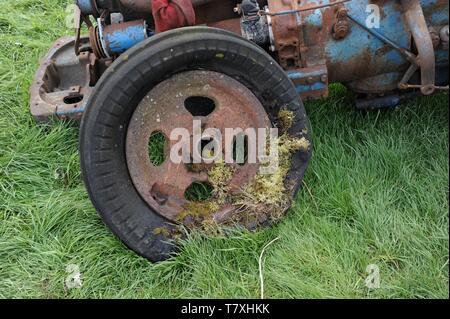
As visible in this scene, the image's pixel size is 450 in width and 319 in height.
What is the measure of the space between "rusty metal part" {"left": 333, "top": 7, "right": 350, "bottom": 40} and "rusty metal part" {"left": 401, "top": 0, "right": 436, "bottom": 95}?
1.01 feet

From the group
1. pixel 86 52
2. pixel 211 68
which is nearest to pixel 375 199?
pixel 211 68

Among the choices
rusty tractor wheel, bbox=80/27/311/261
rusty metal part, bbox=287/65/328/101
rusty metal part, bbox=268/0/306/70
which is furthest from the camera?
rusty metal part, bbox=287/65/328/101

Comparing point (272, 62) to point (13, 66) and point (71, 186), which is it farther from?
point (13, 66)

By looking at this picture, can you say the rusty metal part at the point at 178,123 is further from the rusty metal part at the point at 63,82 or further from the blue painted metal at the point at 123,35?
the rusty metal part at the point at 63,82

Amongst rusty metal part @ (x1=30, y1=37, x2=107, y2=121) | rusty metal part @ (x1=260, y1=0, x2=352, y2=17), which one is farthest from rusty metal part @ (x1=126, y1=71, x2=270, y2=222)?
rusty metal part @ (x1=30, y1=37, x2=107, y2=121)

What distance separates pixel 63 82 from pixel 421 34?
Answer: 2437 mm

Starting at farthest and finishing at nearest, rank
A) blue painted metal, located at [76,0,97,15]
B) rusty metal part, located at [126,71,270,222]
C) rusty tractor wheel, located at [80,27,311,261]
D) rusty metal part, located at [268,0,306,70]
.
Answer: blue painted metal, located at [76,0,97,15]
rusty metal part, located at [268,0,306,70]
rusty metal part, located at [126,71,270,222]
rusty tractor wheel, located at [80,27,311,261]

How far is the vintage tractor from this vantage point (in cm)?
257

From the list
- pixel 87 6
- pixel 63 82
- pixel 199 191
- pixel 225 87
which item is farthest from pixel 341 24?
pixel 63 82

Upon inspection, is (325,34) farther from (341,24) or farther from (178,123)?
(178,123)

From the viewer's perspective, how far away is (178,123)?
2.72 m

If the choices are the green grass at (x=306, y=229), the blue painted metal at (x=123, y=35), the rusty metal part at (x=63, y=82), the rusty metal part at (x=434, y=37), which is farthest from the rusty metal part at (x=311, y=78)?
the rusty metal part at (x=63, y=82)

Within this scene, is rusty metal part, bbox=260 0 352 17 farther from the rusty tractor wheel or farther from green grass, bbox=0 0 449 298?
green grass, bbox=0 0 449 298

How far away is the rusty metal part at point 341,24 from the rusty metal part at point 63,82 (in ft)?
4.56
